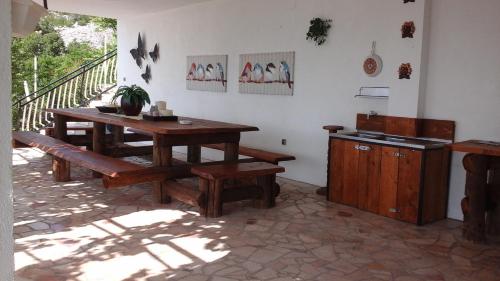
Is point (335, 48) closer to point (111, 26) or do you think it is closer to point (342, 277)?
point (342, 277)

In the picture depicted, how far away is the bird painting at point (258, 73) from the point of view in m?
7.01

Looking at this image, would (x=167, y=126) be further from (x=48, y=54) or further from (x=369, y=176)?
(x=48, y=54)

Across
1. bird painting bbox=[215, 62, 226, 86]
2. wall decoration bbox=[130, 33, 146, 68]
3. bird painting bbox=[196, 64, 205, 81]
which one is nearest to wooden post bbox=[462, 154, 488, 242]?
bird painting bbox=[215, 62, 226, 86]

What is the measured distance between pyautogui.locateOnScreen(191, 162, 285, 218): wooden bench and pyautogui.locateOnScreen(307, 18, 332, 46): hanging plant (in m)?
1.94

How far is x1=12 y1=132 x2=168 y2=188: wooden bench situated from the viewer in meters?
4.74

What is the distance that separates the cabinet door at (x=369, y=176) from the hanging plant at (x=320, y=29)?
1703mm

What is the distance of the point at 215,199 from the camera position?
15.7 feet

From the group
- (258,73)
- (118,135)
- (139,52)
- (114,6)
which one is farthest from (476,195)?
(139,52)

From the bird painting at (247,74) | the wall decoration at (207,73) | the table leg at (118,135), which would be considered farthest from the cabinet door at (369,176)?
the table leg at (118,135)

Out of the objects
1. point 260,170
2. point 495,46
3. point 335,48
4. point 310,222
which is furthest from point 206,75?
point 495,46

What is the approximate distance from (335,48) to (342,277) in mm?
3345

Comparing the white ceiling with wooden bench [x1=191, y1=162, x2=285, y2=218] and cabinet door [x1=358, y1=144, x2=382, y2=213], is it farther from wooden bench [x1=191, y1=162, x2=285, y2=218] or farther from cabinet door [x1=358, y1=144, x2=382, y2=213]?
cabinet door [x1=358, y1=144, x2=382, y2=213]

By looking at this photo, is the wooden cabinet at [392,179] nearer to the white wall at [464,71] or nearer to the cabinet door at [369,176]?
the cabinet door at [369,176]

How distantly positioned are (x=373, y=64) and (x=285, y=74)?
148 cm
